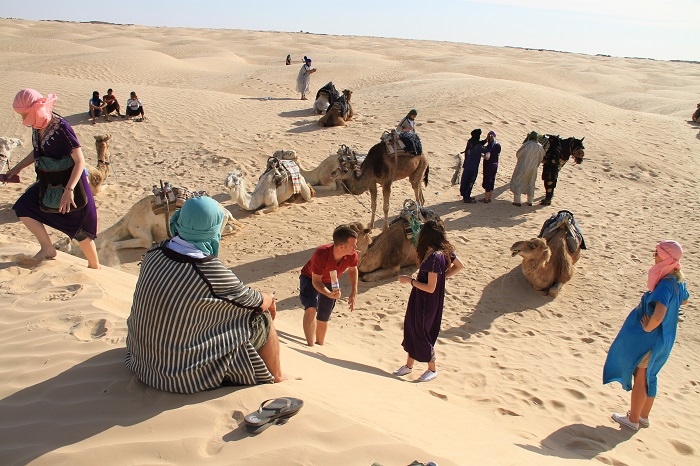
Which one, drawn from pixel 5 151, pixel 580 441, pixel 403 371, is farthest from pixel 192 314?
pixel 5 151

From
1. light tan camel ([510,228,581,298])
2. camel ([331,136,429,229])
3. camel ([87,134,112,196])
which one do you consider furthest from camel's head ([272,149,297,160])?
light tan camel ([510,228,581,298])

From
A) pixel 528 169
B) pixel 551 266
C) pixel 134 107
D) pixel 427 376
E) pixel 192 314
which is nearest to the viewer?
pixel 192 314

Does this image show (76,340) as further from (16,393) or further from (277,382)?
(277,382)

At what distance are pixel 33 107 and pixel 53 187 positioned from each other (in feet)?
2.35

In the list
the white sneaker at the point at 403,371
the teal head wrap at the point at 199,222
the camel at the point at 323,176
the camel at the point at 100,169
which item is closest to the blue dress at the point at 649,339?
the white sneaker at the point at 403,371

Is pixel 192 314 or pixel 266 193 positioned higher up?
pixel 192 314

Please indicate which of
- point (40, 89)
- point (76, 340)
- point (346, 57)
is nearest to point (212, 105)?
point (40, 89)

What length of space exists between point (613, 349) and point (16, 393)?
4.67 metres

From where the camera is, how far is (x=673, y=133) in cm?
1814

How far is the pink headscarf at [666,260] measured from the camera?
4637 millimetres

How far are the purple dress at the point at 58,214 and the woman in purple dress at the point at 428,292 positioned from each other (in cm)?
296

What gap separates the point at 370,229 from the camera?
30.7 ft

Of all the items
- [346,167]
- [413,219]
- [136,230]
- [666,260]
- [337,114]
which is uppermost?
[337,114]

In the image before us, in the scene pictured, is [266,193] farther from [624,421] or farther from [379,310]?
[624,421]
